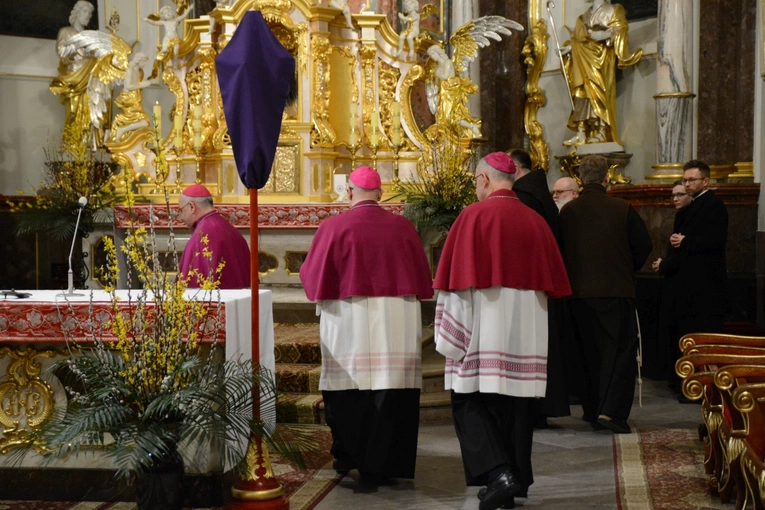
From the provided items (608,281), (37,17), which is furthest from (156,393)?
(37,17)

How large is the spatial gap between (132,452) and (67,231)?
5.68 metres

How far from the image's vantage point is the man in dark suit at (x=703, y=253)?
25.0 feet

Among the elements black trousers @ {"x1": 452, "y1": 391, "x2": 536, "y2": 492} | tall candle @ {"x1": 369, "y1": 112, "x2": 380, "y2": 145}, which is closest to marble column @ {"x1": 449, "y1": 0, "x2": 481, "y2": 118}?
tall candle @ {"x1": 369, "y1": 112, "x2": 380, "y2": 145}

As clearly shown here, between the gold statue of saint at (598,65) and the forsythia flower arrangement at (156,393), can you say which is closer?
the forsythia flower arrangement at (156,393)

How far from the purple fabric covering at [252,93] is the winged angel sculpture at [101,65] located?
22.0 ft

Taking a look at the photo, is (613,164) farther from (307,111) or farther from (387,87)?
(307,111)

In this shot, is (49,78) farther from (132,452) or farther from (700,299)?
(132,452)

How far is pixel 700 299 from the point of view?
7.73 metres

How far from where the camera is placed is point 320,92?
33.2 feet

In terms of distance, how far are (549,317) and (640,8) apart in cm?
524

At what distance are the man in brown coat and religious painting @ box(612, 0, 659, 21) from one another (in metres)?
4.32

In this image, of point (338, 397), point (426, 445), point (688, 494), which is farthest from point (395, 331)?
point (688, 494)

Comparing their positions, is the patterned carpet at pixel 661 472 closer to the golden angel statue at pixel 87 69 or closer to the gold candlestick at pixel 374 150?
the gold candlestick at pixel 374 150

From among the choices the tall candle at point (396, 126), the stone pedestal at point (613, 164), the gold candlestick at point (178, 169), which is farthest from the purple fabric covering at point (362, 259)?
the stone pedestal at point (613, 164)
